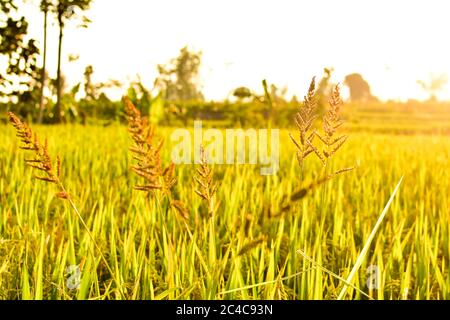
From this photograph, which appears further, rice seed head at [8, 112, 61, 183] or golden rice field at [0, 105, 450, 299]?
golden rice field at [0, 105, 450, 299]

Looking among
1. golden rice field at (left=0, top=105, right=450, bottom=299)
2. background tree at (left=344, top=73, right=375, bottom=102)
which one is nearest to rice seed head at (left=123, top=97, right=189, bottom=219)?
golden rice field at (left=0, top=105, right=450, bottom=299)

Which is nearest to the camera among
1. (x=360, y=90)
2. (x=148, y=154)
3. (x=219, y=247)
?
(x=148, y=154)

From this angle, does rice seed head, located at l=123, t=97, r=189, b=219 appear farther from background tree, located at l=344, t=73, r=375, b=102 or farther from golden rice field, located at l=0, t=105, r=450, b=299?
background tree, located at l=344, t=73, r=375, b=102

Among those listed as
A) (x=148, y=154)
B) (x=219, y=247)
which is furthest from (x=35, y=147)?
(x=219, y=247)

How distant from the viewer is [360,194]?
2342 mm

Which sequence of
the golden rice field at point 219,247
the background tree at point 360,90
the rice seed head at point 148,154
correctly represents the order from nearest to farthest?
the rice seed head at point 148,154
the golden rice field at point 219,247
the background tree at point 360,90

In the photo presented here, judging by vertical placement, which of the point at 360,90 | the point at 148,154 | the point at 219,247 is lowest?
the point at 219,247

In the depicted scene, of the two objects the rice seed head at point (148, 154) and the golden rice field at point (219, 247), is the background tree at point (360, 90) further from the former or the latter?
the rice seed head at point (148, 154)

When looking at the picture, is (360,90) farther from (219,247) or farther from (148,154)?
(148,154)

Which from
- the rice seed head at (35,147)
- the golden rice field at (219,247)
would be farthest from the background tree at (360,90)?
the rice seed head at (35,147)
